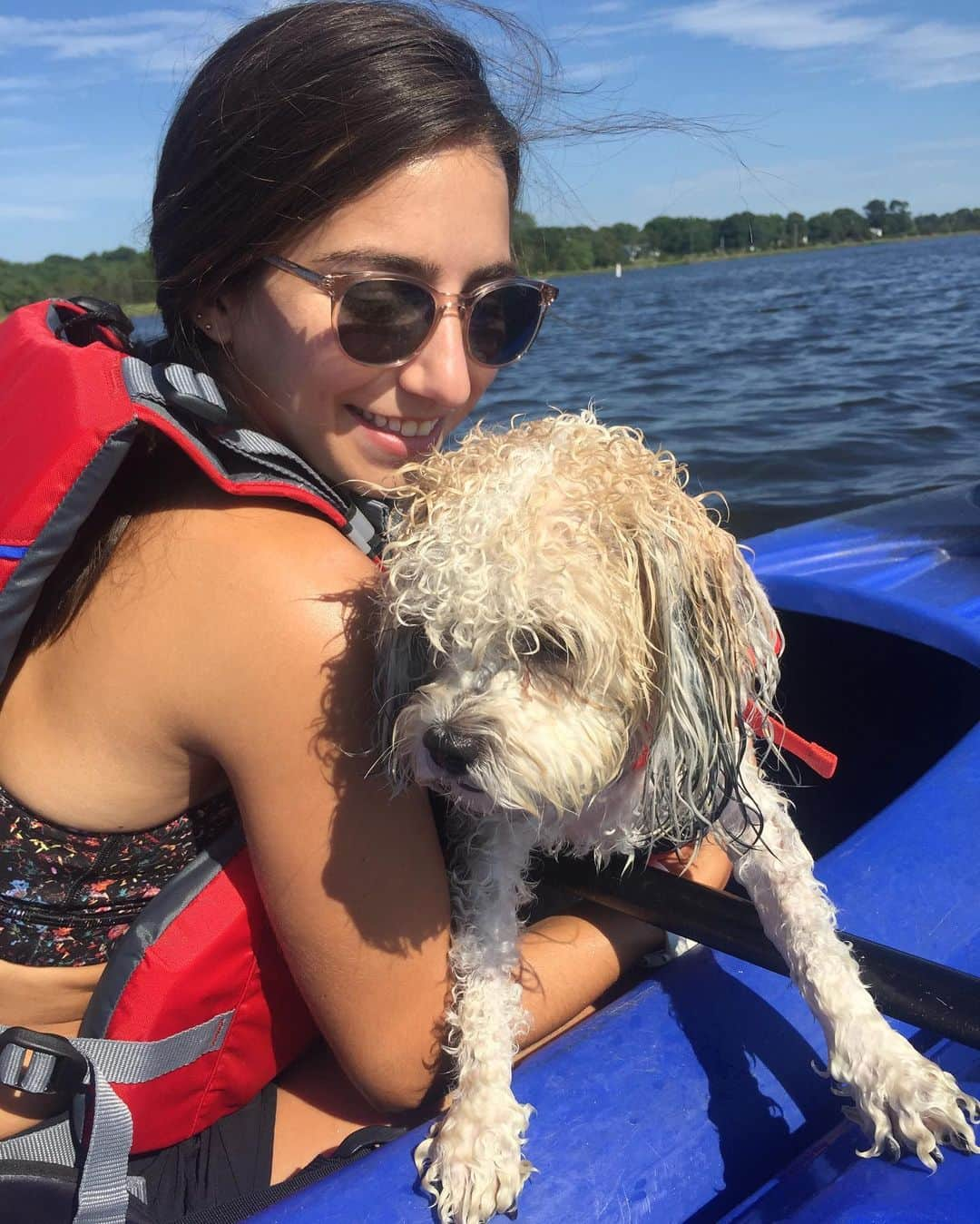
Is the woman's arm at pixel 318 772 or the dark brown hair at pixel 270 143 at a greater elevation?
the dark brown hair at pixel 270 143

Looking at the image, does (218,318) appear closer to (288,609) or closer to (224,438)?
(224,438)

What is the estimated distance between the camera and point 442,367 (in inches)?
87.3

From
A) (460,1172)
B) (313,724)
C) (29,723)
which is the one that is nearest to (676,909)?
(460,1172)

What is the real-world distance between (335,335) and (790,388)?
14.0 metres

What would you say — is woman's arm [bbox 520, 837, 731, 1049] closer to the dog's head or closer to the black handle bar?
the black handle bar

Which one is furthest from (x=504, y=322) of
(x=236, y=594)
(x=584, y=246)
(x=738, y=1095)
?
(x=584, y=246)

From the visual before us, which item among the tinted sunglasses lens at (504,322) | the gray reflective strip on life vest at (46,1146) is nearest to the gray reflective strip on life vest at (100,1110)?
the gray reflective strip on life vest at (46,1146)

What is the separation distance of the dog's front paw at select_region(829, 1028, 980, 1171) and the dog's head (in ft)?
1.90

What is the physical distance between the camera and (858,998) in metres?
1.99

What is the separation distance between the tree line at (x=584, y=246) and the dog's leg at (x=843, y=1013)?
5.55 feet

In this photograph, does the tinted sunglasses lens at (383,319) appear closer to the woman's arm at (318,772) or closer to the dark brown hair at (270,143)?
the dark brown hair at (270,143)

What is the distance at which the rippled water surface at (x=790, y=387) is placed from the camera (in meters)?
9.71

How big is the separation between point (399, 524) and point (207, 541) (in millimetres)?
393

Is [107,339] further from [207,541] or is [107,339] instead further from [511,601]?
[511,601]
